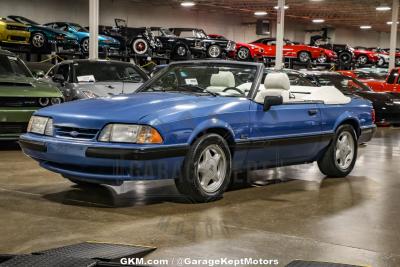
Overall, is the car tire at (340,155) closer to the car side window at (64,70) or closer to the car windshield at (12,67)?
the car windshield at (12,67)

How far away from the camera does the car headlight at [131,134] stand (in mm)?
4426

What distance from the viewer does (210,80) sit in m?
5.59

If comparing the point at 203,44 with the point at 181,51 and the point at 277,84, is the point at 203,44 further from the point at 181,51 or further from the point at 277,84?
the point at 277,84

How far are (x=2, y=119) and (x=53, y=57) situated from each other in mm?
9338

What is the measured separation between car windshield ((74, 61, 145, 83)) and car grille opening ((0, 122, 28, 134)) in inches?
77.4

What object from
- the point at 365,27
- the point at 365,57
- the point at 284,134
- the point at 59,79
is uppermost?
the point at 365,27

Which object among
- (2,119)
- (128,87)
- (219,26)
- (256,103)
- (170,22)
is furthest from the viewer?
(219,26)

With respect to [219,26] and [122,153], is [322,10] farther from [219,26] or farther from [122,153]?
[122,153]

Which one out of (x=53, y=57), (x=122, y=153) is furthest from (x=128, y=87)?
(x=53, y=57)

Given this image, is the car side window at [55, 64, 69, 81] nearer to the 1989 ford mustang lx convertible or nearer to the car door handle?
the 1989 ford mustang lx convertible

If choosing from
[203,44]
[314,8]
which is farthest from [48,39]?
[314,8]

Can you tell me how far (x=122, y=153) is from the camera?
14.3ft

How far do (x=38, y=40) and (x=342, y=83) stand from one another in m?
9.51

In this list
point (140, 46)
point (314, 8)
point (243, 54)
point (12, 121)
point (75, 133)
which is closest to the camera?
point (75, 133)
